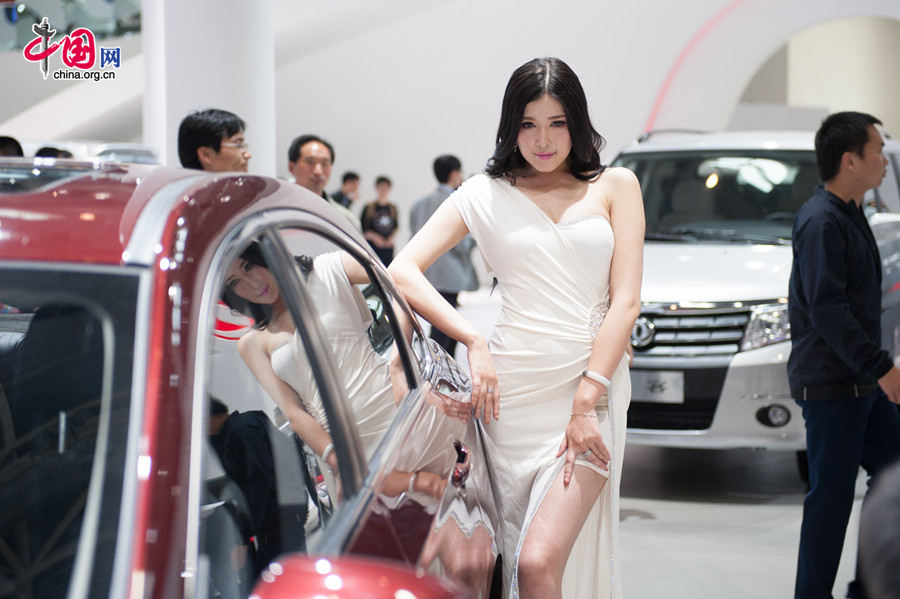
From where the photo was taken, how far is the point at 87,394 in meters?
1.66

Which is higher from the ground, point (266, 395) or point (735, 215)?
point (735, 215)

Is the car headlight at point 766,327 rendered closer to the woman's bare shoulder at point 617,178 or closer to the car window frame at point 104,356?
the woman's bare shoulder at point 617,178

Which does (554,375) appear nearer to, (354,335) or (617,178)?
(617,178)

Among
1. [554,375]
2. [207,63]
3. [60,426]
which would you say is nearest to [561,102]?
[554,375]

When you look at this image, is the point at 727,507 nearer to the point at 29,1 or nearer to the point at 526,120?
the point at 526,120

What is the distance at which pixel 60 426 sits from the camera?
1.77m

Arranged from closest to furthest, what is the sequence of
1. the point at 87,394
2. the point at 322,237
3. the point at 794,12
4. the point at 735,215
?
the point at 87,394, the point at 322,237, the point at 735,215, the point at 794,12

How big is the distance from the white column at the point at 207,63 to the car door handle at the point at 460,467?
4.39 m

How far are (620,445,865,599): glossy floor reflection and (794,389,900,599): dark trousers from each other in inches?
25.2

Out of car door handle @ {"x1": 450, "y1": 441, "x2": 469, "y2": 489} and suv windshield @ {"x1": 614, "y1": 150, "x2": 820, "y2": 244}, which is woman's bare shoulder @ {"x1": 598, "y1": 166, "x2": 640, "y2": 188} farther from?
suv windshield @ {"x1": 614, "y1": 150, "x2": 820, "y2": 244}

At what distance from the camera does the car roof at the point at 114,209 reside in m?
1.49

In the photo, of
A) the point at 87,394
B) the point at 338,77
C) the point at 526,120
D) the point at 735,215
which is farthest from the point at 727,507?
the point at 338,77

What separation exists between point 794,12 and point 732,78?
107 centimetres

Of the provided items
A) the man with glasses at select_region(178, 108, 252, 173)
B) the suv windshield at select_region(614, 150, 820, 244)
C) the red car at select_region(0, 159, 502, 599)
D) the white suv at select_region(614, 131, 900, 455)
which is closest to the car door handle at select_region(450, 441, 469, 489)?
the red car at select_region(0, 159, 502, 599)
